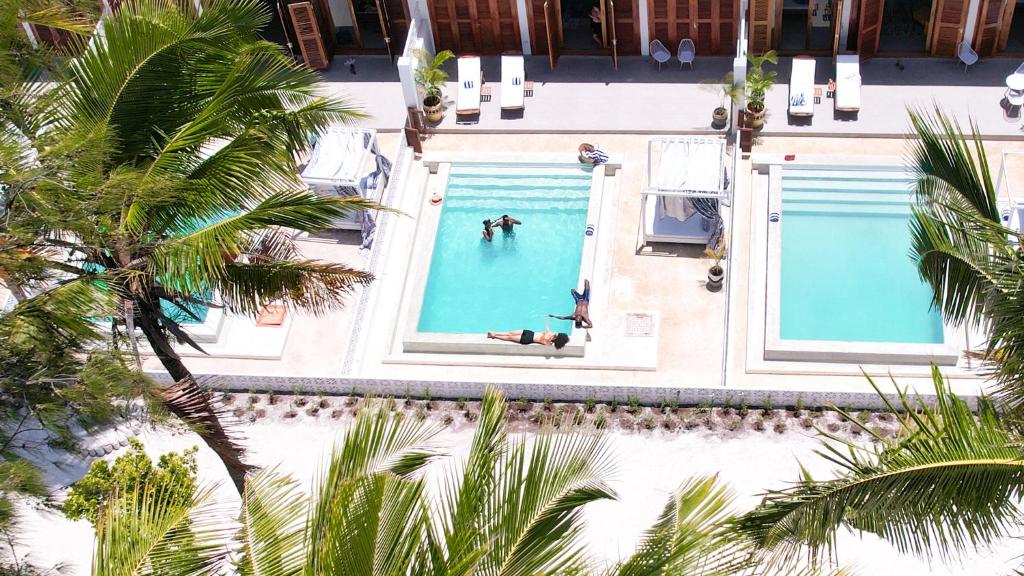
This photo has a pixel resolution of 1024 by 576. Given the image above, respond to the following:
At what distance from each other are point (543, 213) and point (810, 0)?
24.6 feet

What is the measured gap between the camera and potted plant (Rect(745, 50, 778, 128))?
20359mm

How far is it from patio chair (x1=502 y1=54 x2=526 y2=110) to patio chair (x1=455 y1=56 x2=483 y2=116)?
22.0 inches

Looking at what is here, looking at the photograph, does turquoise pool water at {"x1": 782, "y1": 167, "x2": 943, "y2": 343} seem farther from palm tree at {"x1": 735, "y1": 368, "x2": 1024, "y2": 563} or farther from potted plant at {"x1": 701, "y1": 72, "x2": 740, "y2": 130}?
palm tree at {"x1": 735, "y1": 368, "x2": 1024, "y2": 563}

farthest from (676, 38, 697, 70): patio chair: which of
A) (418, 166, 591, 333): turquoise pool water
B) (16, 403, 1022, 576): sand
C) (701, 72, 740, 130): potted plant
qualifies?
(16, 403, 1022, 576): sand

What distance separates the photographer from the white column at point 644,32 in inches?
877

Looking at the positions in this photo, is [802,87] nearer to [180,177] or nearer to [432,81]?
[432,81]

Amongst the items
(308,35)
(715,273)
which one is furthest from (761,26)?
(308,35)

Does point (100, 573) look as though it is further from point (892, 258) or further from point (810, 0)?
point (810, 0)

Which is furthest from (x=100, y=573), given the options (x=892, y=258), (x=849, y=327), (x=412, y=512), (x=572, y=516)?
(x=892, y=258)

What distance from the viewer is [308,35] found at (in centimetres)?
2331

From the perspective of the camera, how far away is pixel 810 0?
867 inches

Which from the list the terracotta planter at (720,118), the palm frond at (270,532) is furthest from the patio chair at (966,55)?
the palm frond at (270,532)

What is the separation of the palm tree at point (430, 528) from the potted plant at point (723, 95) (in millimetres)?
13090

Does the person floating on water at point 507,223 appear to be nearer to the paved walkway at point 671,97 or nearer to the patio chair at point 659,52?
the paved walkway at point 671,97
